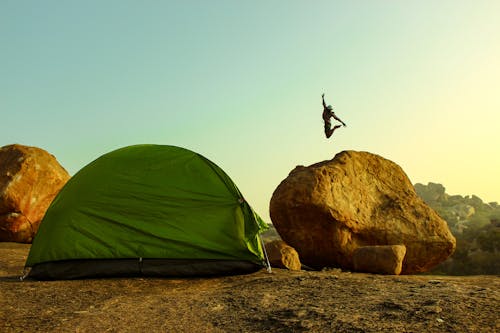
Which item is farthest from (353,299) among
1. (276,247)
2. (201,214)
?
(276,247)

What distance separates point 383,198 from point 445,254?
2.34 meters

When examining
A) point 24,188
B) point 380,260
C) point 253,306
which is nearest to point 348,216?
point 380,260

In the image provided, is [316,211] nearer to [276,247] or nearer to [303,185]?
[303,185]

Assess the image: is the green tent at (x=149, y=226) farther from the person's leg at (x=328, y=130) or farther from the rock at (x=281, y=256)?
the person's leg at (x=328, y=130)

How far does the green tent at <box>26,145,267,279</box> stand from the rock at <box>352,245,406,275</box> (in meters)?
2.86

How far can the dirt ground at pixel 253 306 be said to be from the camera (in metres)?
5.02

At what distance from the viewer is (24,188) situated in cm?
1617

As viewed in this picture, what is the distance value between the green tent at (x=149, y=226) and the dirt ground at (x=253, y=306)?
0.48 metres

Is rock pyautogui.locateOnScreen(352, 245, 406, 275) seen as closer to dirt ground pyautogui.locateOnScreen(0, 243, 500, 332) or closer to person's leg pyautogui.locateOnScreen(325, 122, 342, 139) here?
dirt ground pyautogui.locateOnScreen(0, 243, 500, 332)

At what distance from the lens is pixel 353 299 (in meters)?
5.97

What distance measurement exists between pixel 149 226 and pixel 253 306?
3343 mm

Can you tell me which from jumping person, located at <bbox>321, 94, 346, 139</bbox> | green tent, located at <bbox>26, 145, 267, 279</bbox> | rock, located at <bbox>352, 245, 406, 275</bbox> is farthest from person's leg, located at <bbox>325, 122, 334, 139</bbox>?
green tent, located at <bbox>26, 145, 267, 279</bbox>

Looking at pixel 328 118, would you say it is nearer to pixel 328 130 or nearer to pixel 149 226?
pixel 328 130

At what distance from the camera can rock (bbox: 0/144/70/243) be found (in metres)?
15.8
